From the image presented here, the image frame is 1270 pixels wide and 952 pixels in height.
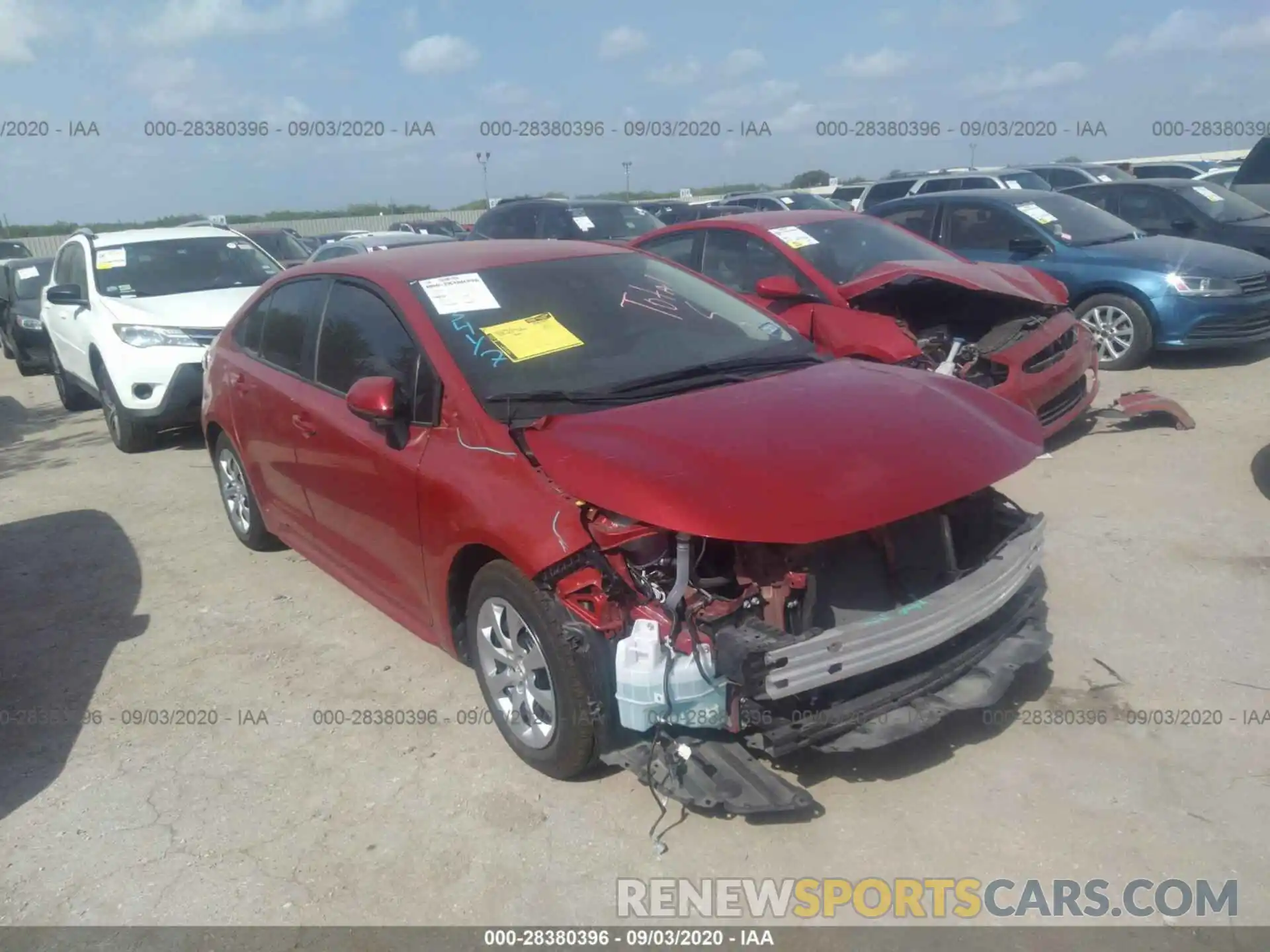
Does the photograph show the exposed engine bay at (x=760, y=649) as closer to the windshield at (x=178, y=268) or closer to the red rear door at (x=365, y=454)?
the red rear door at (x=365, y=454)

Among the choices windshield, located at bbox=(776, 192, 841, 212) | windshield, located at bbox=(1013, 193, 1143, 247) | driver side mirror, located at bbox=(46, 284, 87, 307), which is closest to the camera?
driver side mirror, located at bbox=(46, 284, 87, 307)

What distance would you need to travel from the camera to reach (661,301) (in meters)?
4.21

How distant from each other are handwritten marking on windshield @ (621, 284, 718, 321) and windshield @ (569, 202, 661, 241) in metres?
8.21

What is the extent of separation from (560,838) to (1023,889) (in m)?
1.37

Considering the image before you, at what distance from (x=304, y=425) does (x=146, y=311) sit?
15.0 ft

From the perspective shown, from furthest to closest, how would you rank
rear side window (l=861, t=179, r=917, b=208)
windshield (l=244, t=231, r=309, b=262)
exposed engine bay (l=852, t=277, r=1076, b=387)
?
windshield (l=244, t=231, r=309, b=262) → rear side window (l=861, t=179, r=917, b=208) → exposed engine bay (l=852, t=277, r=1076, b=387)

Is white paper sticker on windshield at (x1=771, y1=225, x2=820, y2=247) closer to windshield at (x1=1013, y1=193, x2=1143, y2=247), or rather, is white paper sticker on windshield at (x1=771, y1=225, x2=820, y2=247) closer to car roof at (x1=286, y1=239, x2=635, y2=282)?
car roof at (x1=286, y1=239, x2=635, y2=282)

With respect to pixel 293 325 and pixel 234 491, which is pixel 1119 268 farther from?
pixel 234 491

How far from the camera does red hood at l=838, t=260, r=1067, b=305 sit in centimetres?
608

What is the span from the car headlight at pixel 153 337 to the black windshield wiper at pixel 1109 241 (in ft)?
24.9

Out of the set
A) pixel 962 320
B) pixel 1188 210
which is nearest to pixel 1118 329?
pixel 962 320

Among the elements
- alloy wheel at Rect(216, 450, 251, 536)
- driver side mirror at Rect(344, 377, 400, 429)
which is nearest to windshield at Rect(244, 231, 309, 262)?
alloy wheel at Rect(216, 450, 251, 536)

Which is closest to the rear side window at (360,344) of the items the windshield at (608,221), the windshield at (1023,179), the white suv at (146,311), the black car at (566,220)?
the white suv at (146,311)

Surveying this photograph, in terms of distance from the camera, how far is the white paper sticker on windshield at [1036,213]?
881cm
